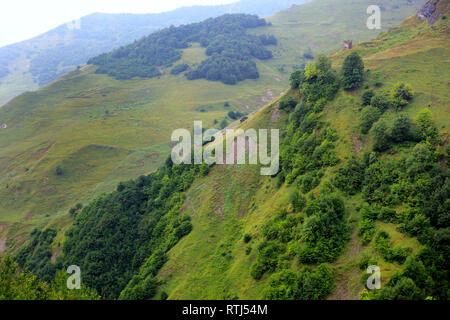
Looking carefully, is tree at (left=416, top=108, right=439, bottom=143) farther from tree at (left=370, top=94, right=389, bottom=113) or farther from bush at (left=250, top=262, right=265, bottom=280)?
bush at (left=250, top=262, right=265, bottom=280)

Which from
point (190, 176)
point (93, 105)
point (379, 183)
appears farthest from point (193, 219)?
point (93, 105)

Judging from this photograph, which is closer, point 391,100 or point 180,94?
point 391,100

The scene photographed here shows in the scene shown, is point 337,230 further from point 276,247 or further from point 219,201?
point 219,201

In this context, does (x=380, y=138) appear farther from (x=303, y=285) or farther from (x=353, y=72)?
(x=303, y=285)

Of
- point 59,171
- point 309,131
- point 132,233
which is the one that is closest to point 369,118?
point 309,131

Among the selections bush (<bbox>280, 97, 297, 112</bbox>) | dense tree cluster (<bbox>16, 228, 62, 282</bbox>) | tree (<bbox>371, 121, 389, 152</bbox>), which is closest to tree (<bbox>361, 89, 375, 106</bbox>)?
tree (<bbox>371, 121, 389, 152</bbox>)
